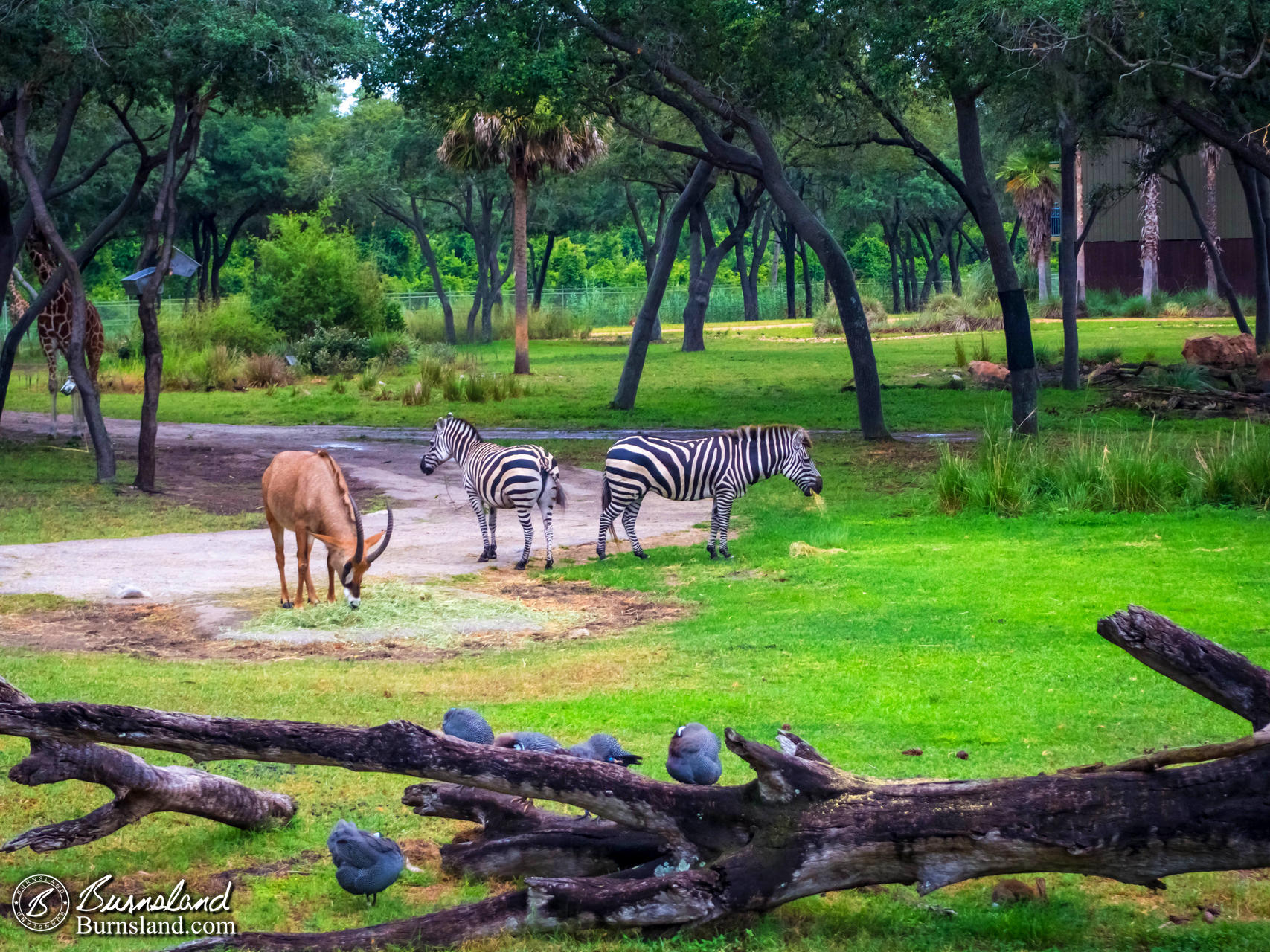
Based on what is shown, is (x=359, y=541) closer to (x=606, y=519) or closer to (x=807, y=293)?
(x=606, y=519)

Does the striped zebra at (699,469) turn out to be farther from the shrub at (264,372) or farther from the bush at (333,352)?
the bush at (333,352)

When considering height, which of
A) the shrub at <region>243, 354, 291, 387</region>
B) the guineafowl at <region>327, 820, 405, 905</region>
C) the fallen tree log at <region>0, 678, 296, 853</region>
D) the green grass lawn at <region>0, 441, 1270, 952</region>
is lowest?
the green grass lawn at <region>0, 441, 1270, 952</region>

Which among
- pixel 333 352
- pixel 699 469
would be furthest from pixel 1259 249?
pixel 333 352

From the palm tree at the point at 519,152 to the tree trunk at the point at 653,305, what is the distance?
8135 millimetres

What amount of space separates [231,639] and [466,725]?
5.22m

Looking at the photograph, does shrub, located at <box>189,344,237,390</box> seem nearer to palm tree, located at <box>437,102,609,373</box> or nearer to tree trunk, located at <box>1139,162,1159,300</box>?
palm tree, located at <box>437,102,609,373</box>

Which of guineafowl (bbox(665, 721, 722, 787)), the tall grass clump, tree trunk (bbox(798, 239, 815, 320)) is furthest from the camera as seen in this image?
tree trunk (bbox(798, 239, 815, 320))

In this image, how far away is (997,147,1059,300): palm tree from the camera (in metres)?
52.2

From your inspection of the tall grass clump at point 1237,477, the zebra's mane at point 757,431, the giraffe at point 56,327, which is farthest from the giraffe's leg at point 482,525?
the giraffe at point 56,327

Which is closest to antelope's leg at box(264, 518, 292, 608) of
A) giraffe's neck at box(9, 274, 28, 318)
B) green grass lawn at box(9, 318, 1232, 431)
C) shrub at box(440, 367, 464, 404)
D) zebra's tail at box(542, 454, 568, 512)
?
zebra's tail at box(542, 454, 568, 512)

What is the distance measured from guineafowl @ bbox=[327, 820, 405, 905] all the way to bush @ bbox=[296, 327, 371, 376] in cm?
3153

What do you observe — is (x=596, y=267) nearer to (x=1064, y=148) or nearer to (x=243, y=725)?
(x=1064, y=148)

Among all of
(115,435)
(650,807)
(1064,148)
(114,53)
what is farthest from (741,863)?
(1064,148)

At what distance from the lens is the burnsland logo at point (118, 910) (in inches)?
197
